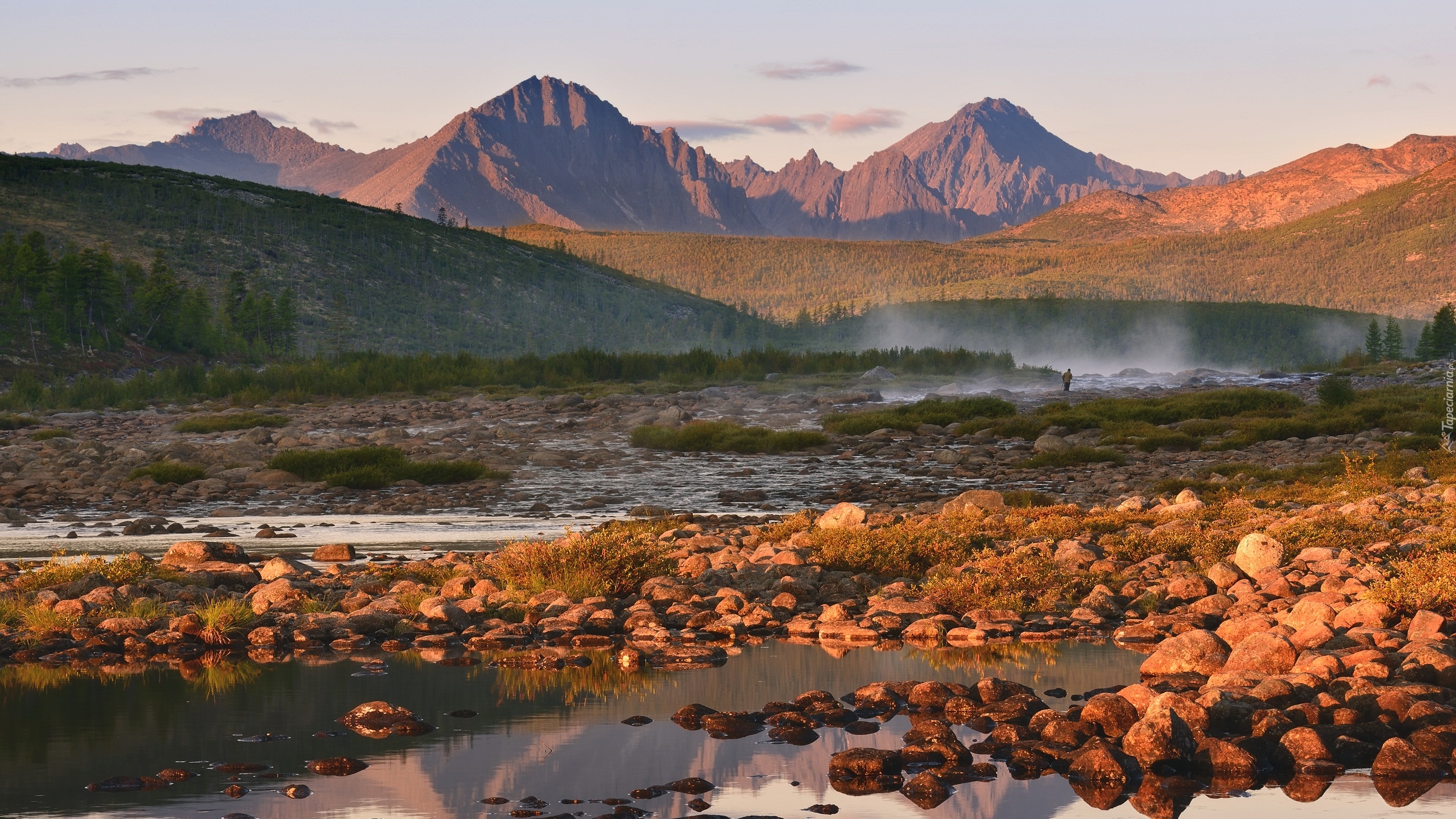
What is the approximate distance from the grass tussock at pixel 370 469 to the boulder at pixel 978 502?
43.6 feet

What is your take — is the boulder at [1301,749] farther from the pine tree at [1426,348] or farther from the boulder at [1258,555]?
the pine tree at [1426,348]

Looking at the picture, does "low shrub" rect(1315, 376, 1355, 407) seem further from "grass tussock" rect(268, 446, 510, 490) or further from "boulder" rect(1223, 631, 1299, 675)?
"boulder" rect(1223, 631, 1299, 675)

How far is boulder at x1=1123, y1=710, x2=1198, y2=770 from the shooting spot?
8.08 meters

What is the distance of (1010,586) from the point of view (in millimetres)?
14391

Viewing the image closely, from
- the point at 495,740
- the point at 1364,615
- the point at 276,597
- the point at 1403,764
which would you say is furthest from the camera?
the point at 276,597

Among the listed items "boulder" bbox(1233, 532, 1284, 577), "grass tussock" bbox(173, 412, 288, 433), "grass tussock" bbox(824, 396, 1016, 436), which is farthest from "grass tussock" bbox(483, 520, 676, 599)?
"grass tussock" bbox(173, 412, 288, 433)

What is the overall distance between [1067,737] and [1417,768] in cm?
206

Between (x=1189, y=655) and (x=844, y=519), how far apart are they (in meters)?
7.88

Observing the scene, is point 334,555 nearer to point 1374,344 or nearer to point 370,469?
point 370,469

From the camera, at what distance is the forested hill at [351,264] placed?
108062mm

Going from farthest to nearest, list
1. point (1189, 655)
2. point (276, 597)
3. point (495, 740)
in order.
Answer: point (276, 597) → point (1189, 655) → point (495, 740)

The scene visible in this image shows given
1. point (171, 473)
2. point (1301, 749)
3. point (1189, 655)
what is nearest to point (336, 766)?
point (1301, 749)

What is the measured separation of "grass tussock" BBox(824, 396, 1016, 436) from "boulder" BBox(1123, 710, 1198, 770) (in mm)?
33961

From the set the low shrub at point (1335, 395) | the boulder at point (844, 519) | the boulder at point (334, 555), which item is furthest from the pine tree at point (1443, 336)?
the boulder at point (334, 555)
